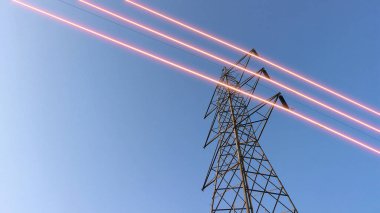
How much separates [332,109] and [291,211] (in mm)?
4813

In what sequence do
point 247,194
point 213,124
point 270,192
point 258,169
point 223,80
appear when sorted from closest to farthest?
1. point 247,194
2. point 270,192
3. point 258,169
4. point 213,124
5. point 223,80

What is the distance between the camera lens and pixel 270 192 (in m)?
10.9

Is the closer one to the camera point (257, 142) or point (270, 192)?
point (270, 192)

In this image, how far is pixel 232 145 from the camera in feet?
41.5

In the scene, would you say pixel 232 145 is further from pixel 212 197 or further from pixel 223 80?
pixel 223 80

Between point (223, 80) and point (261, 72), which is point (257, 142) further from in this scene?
point (223, 80)

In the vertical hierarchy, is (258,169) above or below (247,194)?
above

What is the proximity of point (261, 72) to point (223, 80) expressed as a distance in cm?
Result: 257

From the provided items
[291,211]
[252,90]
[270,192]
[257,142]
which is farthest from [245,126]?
[291,211]

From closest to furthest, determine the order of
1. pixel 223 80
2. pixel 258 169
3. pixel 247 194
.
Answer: pixel 247 194
pixel 258 169
pixel 223 80

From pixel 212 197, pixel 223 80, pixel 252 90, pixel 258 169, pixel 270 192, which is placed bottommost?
pixel 212 197

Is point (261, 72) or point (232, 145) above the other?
point (261, 72)

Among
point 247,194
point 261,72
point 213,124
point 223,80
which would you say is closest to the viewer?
point 247,194

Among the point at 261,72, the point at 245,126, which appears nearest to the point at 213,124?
the point at 245,126
